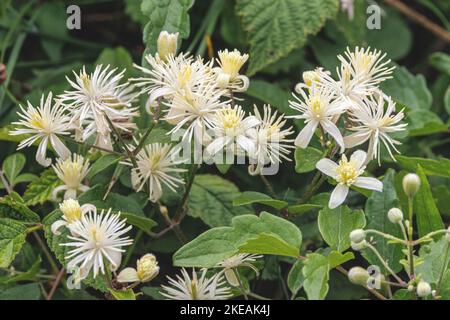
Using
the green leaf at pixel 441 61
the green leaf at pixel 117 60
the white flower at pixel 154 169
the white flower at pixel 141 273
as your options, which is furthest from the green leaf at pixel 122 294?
the green leaf at pixel 441 61

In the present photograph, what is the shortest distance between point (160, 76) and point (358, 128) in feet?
0.70

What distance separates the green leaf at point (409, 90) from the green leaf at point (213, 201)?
33cm

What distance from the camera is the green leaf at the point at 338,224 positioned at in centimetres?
75

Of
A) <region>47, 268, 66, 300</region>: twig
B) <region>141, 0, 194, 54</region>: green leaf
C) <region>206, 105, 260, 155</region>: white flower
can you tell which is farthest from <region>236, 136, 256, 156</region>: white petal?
<region>47, 268, 66, 300</region>: twig

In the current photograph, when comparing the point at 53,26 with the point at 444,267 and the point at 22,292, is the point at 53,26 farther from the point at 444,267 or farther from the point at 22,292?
the point at 444,267

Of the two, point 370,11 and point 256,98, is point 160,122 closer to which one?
point 256,98

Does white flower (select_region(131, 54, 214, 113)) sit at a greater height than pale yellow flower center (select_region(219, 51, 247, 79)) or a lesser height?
lesser

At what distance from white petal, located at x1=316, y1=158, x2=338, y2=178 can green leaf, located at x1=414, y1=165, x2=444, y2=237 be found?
0.39 ft

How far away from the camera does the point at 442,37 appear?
1316 millimetres

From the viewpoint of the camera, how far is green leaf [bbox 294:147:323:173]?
78 cm

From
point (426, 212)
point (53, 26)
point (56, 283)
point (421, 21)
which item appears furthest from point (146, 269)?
point (421, 21)

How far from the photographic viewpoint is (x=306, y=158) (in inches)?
30.9

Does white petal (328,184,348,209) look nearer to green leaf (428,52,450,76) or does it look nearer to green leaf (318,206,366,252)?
green leaf (318,206,366,252)

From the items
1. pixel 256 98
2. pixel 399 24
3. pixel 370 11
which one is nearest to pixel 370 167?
pixel 256 98
